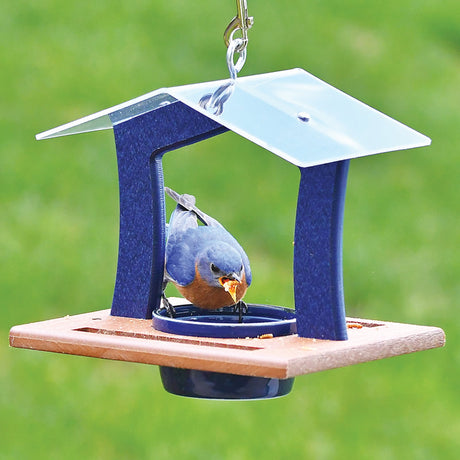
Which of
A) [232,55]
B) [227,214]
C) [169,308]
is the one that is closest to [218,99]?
[232,55]

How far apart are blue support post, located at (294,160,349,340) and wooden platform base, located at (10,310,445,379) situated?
6 centimetres

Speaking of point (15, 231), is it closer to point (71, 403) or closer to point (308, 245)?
point (71, 403)

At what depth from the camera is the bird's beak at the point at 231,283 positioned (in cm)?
312

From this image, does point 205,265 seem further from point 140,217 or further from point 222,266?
point 140,217

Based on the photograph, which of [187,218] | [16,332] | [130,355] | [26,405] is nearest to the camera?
[130,355]

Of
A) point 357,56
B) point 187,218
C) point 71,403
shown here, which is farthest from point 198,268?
point 357,56

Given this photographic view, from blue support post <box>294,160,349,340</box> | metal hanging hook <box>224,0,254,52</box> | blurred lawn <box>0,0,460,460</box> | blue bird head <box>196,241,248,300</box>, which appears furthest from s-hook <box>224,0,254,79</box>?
blurred lawn <box>0,0,460,460</box>

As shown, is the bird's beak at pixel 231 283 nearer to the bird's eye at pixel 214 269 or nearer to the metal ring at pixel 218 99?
the bird's eye at pixel 214 269

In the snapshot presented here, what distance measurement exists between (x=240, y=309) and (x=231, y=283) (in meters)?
0.20

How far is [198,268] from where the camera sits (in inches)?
127

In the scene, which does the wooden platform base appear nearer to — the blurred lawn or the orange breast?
the orange breast

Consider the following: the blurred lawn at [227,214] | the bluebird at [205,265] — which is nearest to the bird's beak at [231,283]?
the bluebird at [205,265]

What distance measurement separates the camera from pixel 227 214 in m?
6.04

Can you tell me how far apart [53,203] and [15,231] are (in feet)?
0.85
